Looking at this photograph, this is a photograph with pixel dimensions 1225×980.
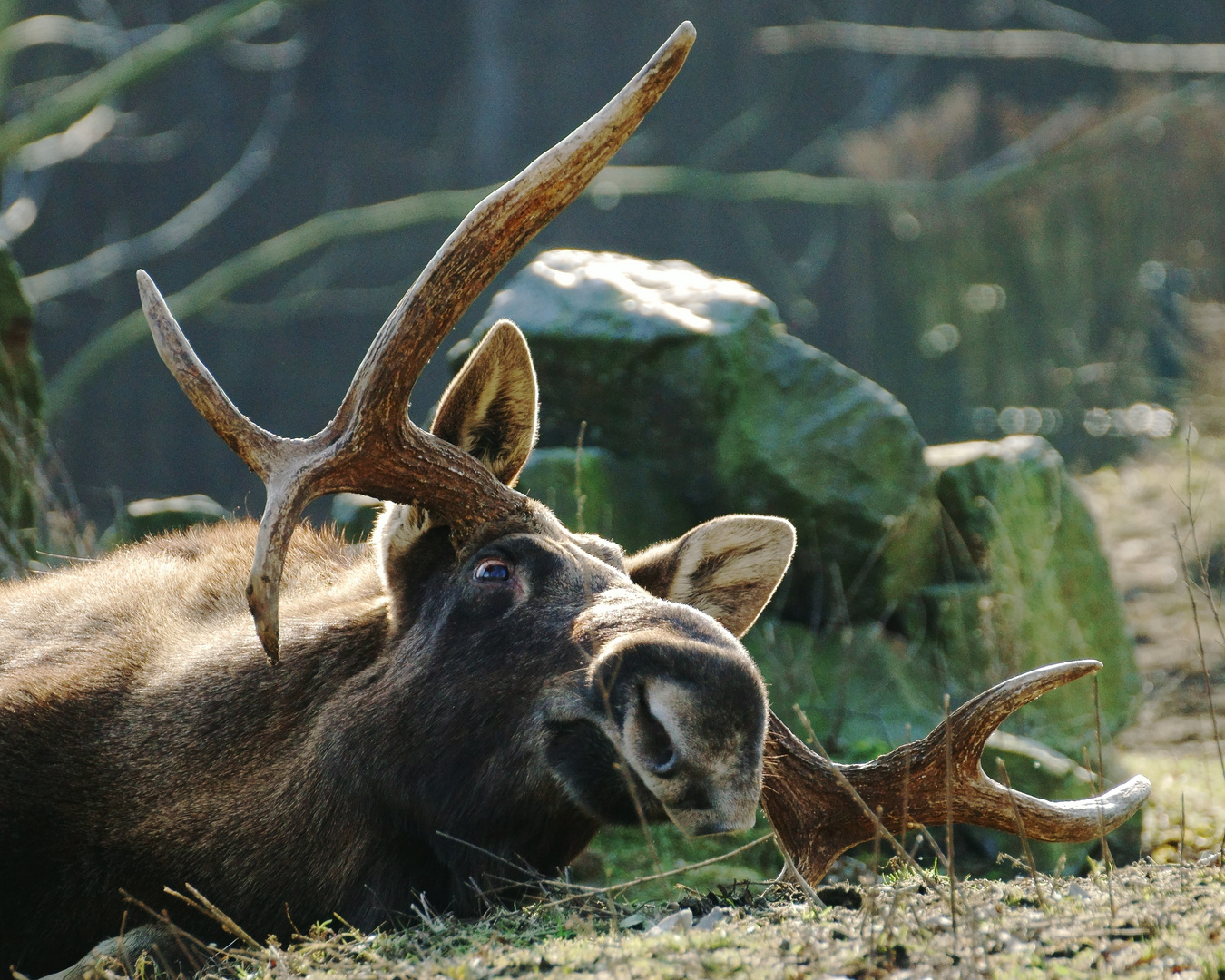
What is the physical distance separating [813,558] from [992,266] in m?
10.2

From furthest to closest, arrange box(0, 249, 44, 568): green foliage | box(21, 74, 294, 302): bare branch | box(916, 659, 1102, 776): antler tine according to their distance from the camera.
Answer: box(21, 74, 294, 302): bare branch < box(0, 249, 44, 568): green foliage < box(916, 659, 1102, 776): antler tine

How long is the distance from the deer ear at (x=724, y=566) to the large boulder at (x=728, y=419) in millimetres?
2543

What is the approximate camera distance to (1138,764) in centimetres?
701

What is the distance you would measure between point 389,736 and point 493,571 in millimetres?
508

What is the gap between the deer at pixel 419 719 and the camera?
293cm

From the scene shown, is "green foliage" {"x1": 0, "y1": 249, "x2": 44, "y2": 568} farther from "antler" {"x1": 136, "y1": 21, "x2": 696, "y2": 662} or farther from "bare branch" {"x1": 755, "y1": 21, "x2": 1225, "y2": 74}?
"bare branch" {"x1": 755, "y1": 21, "x2": 1225, "y2": 74}

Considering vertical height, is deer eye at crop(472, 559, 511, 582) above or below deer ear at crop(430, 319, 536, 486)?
below

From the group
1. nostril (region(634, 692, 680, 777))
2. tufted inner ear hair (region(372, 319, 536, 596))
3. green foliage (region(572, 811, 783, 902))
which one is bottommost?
green foliage (region(572, 811, 783, 902))

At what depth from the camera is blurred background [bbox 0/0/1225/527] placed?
14.7m

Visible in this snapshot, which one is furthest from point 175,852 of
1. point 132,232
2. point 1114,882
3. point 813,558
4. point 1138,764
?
point 132,232

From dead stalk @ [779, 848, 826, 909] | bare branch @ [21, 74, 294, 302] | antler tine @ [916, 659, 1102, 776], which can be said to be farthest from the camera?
bare branch @ [21, 74, 294, 302]

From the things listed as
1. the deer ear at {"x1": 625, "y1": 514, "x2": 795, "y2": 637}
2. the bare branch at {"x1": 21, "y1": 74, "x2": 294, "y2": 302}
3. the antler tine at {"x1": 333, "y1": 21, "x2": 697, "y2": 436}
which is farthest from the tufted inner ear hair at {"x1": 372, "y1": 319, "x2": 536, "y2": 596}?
the bare branch at {"x1": 21, "y1": 74, "x2": 294, "y2": 302}

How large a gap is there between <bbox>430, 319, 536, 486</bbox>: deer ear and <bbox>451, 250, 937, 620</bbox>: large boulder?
286 centimetres

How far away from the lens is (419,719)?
3225mm
